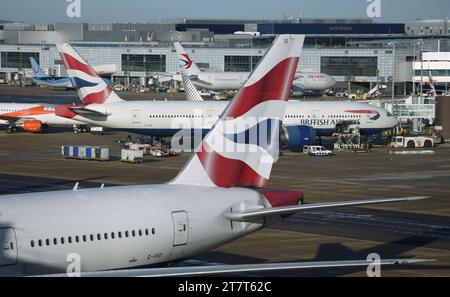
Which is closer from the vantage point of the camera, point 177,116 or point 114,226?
point 114,226

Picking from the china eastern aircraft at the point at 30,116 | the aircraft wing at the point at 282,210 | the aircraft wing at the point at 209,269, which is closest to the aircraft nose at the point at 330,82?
the china eastern aircraft at the point at 30,116

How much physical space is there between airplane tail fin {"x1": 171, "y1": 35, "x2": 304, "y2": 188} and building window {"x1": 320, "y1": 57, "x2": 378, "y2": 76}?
521ft

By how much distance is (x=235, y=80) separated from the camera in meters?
178

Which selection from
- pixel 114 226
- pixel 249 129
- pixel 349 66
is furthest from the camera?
pixel 349 66

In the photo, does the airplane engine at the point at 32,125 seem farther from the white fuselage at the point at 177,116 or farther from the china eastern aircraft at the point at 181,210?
the china eastern aircraft at the point at 181,210

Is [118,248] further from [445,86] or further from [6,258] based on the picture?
[445,86]

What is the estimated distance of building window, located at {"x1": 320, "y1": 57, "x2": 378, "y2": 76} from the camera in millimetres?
186875

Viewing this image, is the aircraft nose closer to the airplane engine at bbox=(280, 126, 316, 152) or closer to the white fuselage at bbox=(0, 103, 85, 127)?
the white fuselage at bbox=(0, 103, 85, 127)

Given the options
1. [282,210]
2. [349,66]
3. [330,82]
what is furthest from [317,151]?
[349,66]

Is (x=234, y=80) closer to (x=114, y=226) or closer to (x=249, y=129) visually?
(x=249, y=129)

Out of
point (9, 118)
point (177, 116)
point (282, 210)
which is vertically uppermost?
point (282, 210)

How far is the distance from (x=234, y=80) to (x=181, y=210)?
151 m

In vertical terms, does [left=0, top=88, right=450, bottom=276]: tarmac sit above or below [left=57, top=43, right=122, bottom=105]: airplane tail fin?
below

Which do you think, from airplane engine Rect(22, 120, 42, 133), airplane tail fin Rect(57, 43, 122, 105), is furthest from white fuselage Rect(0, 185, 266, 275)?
airplane engine Rect(22, 120, 42, 133)
